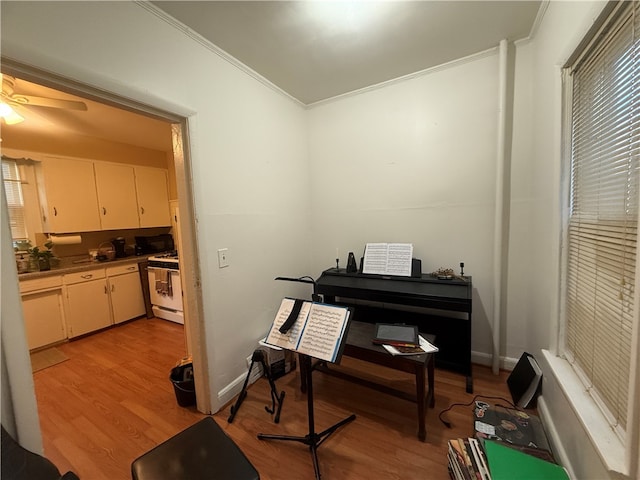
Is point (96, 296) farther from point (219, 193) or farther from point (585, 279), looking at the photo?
point (585, 279)

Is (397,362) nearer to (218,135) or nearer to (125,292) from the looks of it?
(218,135)

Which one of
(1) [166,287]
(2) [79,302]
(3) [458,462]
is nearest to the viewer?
(3) [458,462]

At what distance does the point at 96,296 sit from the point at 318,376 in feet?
10.2

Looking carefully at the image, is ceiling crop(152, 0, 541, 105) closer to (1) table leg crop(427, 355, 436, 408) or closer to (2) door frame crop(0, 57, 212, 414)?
(2) door frame crop(0, 57, 212, 414)

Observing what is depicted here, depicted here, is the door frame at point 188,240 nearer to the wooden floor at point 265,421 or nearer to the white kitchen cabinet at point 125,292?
the wooden floor at point 265,421

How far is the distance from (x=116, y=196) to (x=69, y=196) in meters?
0.49

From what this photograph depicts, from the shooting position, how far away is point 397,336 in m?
1.69

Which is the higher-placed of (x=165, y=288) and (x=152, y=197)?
(x=152, y=197)

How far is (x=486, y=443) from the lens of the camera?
1256 millimetres

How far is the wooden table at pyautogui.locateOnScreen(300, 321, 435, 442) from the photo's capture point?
153 centimetres

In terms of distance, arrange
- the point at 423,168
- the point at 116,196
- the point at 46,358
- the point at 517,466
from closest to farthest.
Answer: the point at 517,466 < the point at 423,168 < the point at 46,358 < the point at 116,196

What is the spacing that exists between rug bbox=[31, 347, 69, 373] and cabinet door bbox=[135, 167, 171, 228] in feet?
6.07

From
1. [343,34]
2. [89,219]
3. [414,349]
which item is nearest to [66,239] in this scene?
[89,219]

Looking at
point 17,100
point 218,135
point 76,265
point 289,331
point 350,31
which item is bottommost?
point 289,331
